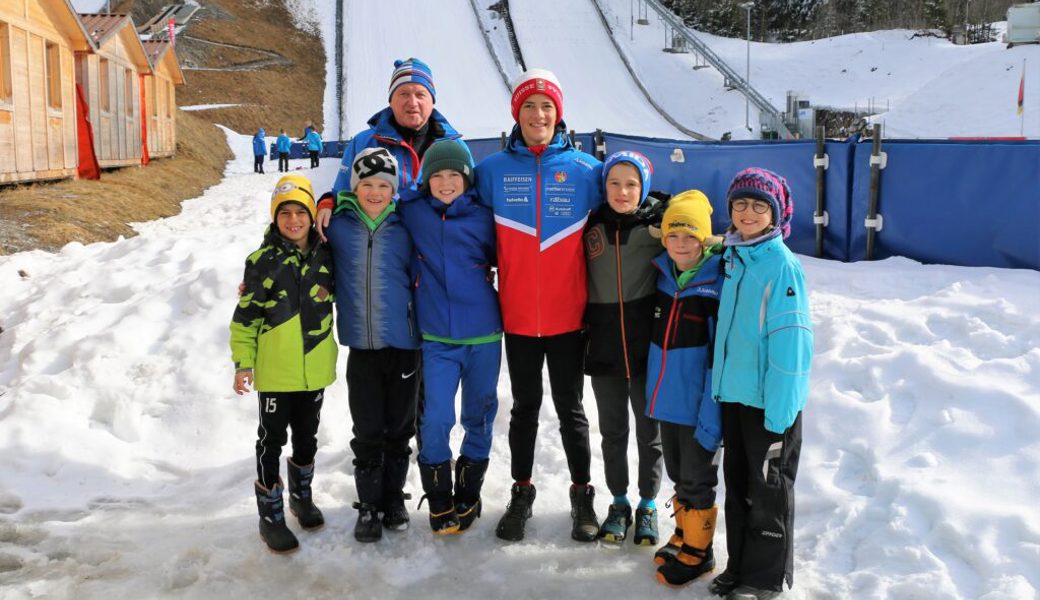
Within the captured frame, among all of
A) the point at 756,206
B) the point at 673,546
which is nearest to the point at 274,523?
the point at 673,546

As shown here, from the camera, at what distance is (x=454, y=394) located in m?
3.93

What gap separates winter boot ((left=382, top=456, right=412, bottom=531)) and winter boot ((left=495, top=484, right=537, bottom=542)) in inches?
18.8

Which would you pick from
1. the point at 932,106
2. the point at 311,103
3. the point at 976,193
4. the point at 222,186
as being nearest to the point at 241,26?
the point at 311,103

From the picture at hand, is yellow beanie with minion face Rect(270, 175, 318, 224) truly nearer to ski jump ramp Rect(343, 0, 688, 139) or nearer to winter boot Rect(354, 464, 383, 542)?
winter boot Rect(354, 464, 383, 542)

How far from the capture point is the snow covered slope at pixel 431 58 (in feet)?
126

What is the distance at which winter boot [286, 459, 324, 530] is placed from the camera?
3951 millimetres

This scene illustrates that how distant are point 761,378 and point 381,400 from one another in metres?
1.79

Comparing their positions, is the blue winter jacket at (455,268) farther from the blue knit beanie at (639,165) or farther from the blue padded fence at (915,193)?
the blue padded fence at (915,193)

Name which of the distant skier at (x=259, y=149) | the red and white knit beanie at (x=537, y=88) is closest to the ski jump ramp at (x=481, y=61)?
the distant skier at (x=259, y=149)

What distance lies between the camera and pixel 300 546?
3781mm

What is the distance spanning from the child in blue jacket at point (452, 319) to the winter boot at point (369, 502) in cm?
22

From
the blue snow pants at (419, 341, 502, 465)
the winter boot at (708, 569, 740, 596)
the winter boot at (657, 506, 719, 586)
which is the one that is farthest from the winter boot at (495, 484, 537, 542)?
the winter boot at (708, 569, 740, 596)

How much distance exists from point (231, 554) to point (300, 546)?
0.99 ft

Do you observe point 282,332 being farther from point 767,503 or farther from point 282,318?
point 767,503
